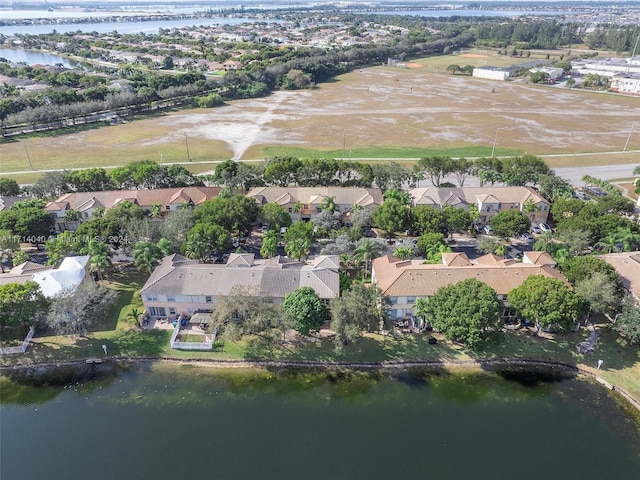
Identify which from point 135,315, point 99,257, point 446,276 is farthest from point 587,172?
point 99,257

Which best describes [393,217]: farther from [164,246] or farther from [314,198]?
[164,246]

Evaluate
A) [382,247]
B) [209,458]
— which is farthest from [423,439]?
[382,247]

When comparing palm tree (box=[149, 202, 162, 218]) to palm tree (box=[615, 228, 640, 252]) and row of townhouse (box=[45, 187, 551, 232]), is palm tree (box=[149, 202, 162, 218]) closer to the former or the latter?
row of townhouse (box=[45, 187, 551, 232])

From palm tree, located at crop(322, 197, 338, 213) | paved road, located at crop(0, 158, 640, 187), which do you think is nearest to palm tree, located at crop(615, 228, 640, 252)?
Result: paved road, located at crop(0, 158, 640, 187)

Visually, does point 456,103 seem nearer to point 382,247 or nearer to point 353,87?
point 353,87

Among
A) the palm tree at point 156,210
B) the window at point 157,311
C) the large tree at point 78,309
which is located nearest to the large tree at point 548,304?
the window at point 157,311

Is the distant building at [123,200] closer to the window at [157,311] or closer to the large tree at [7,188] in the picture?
the large tree at [7,188]
